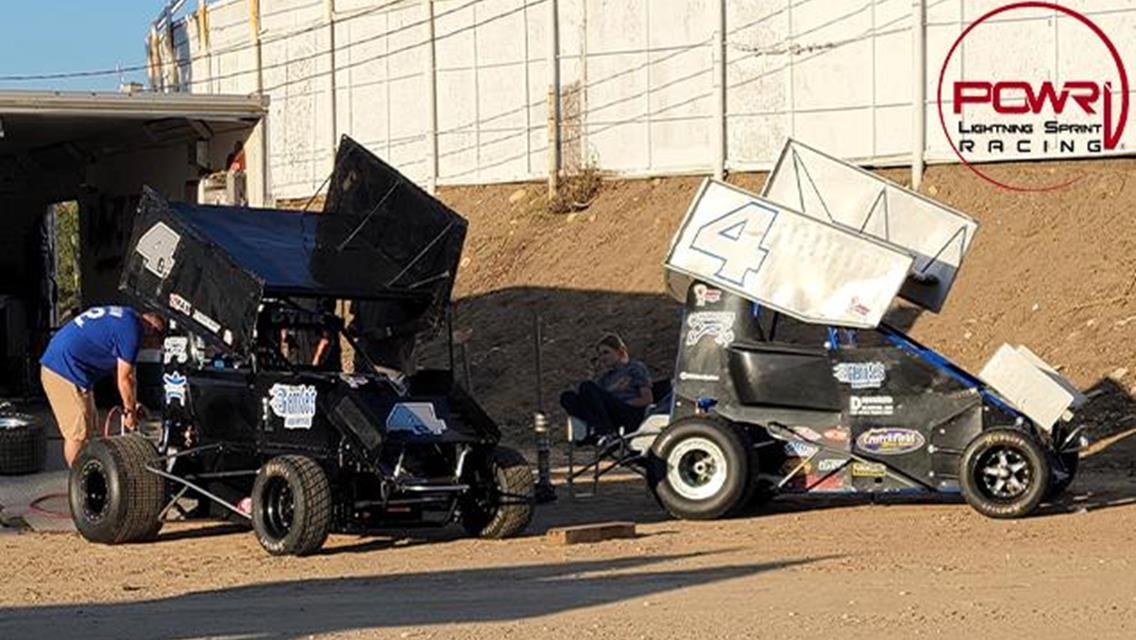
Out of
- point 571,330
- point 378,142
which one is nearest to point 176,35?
point 378,142

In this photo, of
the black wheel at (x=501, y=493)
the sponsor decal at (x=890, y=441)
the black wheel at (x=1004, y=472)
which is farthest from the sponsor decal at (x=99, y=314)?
the black wheel at (x=1004, y=472)

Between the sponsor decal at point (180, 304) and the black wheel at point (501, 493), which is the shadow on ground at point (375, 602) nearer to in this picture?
the black wheel at point (501, 493)

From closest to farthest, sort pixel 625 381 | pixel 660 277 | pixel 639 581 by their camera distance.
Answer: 1. pixel 639 581
2. pixel 625 381
3. pixel 660 277

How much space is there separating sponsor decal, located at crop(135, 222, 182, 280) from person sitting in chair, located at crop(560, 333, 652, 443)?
383 centimetres

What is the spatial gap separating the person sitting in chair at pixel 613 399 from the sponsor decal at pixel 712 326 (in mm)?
1176

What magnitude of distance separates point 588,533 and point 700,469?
6.27ft

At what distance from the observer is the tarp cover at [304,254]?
47.2ft

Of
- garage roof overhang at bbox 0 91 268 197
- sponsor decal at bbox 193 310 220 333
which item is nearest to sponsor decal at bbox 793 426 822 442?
sponsor decal at bbox 193 310 220 333

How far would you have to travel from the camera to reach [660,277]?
84.5 feet

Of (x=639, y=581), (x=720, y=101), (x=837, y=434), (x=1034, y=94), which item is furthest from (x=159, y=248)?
(x=720, y=101)

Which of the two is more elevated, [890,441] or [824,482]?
Result: [890,441]

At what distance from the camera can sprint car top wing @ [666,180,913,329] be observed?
15469 mm

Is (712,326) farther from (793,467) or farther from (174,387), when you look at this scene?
(174,387)

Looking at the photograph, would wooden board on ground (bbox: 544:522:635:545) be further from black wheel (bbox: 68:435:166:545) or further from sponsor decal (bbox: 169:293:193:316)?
sponsor decal (bbox: 169:293:193:316)
